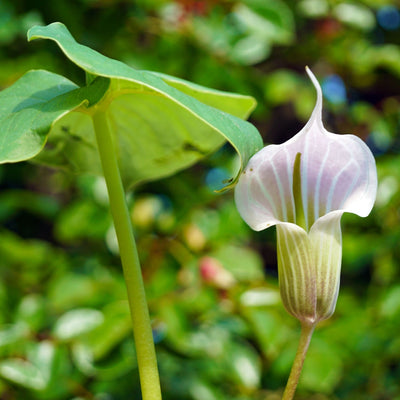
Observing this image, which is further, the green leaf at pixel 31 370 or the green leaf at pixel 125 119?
the green leaf at pixel 31 370

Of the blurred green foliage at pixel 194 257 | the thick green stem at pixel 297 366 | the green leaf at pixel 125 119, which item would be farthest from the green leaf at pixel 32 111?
the blurred green foliage at pixel 194 257

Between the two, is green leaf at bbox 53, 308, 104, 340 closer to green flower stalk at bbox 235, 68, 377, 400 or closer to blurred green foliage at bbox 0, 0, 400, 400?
blurred green foliage at bbox 0, 0, 400, 400

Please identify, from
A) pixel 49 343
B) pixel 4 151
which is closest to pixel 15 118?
pixel 4 151

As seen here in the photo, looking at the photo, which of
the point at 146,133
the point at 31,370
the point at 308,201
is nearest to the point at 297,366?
the point at 308,201

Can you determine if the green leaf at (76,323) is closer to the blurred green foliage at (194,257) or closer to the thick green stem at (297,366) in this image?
the blurred green foliage at (194,257)

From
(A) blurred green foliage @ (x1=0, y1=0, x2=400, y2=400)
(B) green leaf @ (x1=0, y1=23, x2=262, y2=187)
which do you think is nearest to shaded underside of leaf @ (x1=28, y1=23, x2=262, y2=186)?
(B) green leaf @ (x1=0, y1=23, x2=262, y2=187)
